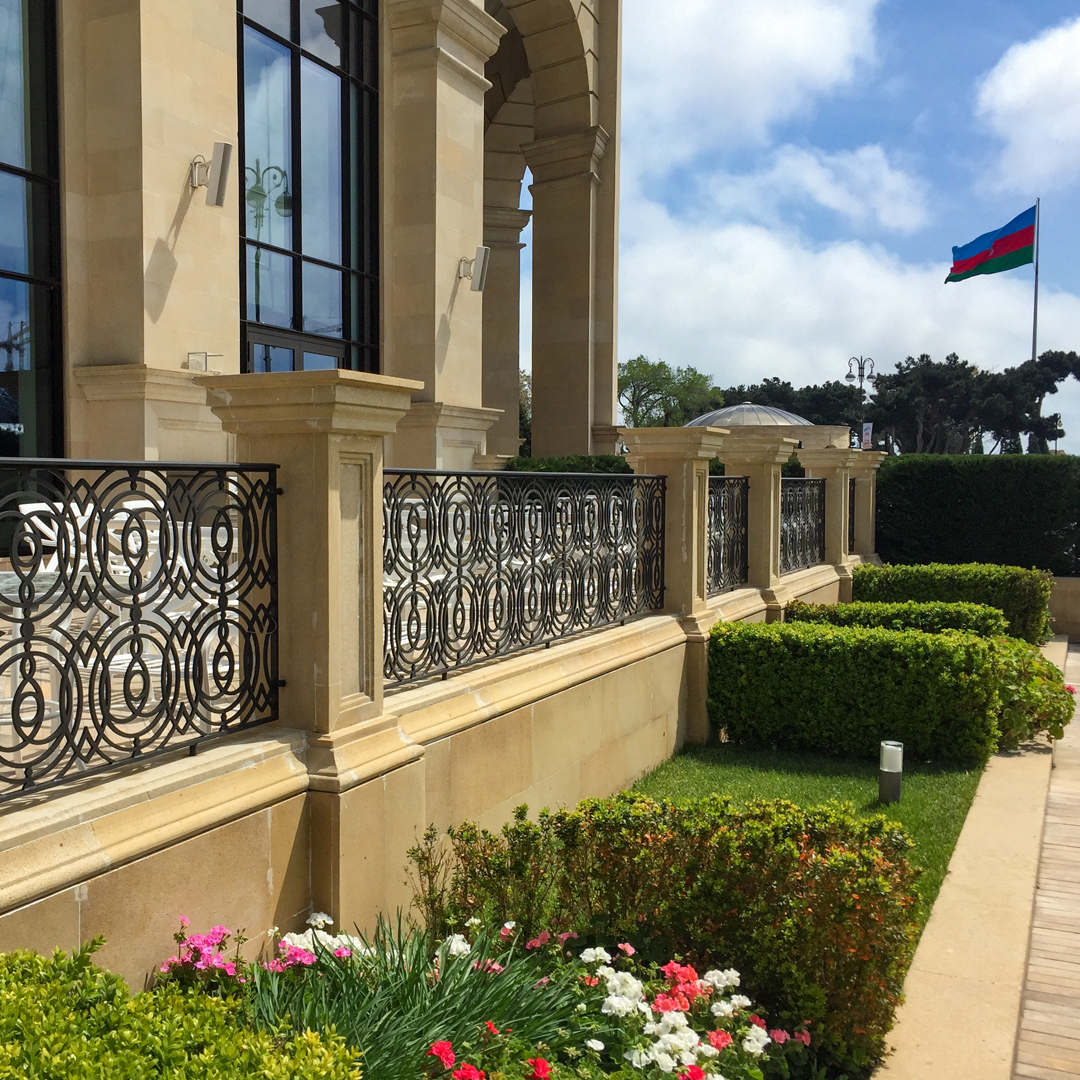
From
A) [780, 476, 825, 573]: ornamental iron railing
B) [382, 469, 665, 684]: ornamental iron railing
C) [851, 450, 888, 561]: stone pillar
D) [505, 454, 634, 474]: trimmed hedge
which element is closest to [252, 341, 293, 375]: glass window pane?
[505, 454, 634, 474]: trimmed hedge

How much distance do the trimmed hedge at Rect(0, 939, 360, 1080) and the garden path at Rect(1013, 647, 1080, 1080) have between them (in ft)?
9.93

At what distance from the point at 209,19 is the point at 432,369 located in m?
4.98

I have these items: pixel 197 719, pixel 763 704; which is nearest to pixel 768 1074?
pixel 197 719

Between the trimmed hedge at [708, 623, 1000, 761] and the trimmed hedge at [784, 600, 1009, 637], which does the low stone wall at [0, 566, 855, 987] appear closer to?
the trimmed hedge at [708, 623, 1000, 761]

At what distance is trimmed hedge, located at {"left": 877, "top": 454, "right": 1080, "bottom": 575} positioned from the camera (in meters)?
18.7

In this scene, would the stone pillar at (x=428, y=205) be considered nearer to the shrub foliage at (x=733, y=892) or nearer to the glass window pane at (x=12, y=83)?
the glass window pane at (x=12, y=83)

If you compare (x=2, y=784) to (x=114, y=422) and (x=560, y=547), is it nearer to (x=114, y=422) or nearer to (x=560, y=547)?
(x=560, y=547)

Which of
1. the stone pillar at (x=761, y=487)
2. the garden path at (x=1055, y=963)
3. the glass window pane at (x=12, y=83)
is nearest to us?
the garden path at (x=1055, y=963)

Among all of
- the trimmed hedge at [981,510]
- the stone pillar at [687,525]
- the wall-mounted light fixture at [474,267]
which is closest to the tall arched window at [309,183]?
the wall-mounted light fixture at [474,267]

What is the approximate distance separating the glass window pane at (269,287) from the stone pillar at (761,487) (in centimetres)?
543

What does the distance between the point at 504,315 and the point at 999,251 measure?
17455 millimetres

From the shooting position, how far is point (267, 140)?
11508mm

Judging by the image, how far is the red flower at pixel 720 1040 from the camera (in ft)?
11.0

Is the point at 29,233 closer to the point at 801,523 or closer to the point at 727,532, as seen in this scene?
the point at 727,532
